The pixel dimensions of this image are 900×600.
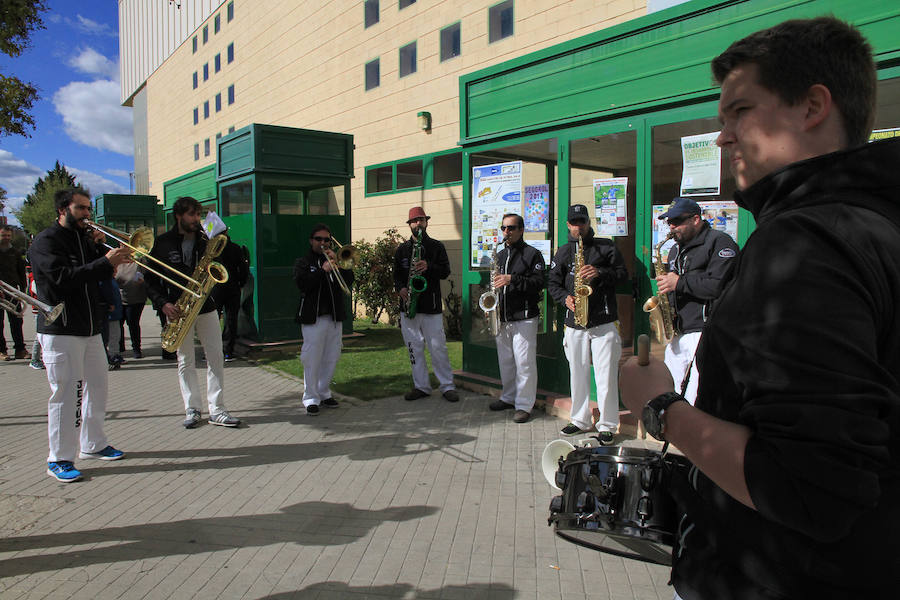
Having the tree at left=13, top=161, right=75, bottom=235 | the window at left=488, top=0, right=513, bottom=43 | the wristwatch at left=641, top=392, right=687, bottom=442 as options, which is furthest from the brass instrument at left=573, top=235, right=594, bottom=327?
the tree at left=13, top=161, right=75, bottom=235

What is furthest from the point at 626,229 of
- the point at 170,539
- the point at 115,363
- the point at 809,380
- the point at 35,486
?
the point at 115,363

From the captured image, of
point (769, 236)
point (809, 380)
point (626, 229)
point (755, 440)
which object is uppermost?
point (626, 229)

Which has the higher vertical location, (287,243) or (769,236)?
(287,243)

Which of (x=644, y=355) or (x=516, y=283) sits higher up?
(x=516, y=283)

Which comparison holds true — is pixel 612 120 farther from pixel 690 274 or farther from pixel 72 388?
pixel 72 388

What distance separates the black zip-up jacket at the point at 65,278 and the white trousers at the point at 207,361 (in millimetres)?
1106

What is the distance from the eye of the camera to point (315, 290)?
6656 mm

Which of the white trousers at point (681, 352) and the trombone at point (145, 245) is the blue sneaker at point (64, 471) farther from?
the white trousers at point (681, 352)

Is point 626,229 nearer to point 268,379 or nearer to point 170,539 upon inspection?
point 170,539

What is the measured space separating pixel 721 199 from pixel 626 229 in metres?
1.05

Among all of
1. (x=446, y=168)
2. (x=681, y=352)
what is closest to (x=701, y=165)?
(x=681, y=352)

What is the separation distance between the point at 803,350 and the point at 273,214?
1031 centimetres

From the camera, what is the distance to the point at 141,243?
5703mm

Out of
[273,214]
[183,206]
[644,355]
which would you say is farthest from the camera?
[273,214]
